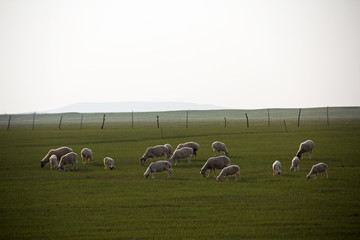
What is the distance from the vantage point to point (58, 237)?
13.1m

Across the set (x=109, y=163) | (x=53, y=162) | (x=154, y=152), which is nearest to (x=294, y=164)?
(x=154, y=152)

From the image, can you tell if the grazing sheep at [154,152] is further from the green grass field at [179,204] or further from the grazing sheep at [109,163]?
the grazing sheep at [109,163]

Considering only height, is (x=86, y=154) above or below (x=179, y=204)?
above

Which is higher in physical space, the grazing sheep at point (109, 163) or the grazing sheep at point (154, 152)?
the grazing sheep at point (154, 152)

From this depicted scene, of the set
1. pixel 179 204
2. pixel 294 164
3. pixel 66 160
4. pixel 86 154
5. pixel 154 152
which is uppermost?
pixel 154 152

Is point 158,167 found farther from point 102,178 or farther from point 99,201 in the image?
point 99,201

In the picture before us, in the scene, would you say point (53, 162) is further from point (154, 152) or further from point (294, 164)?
point (294, 164)

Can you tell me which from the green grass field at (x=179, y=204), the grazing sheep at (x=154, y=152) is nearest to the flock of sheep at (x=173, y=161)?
the grazing sheep at (x=154, y=152)

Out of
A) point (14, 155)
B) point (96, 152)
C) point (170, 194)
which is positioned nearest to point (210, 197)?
point (170, 194)

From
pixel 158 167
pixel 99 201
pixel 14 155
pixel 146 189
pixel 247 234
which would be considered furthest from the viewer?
pixel 14 155

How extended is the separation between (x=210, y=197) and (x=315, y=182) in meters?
5.87

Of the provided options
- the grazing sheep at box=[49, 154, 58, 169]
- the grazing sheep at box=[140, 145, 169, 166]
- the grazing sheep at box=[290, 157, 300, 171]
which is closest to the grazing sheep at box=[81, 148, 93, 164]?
the grazing sheep at box=[49, 154, 58, 169]

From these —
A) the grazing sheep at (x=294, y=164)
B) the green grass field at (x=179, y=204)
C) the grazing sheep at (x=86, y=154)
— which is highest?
the grazing sheep at (x=86, y=154)

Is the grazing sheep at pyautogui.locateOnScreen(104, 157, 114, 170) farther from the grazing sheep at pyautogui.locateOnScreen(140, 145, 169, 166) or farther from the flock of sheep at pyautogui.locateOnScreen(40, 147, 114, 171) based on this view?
the grazing sheep at pyautogui.locateOnScreen(140, 145, 169, 166)
